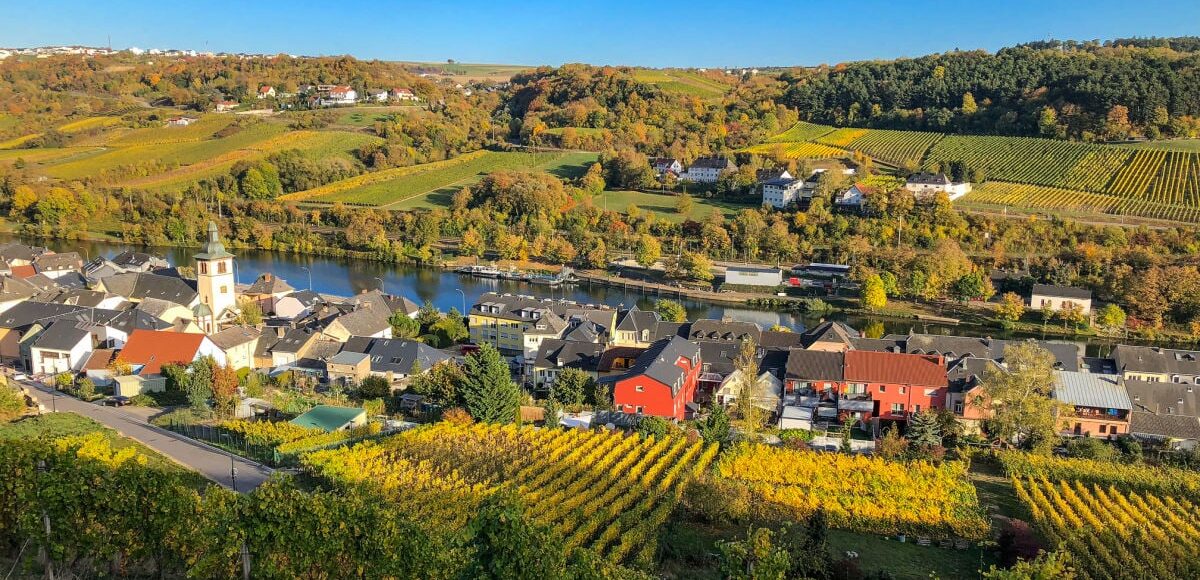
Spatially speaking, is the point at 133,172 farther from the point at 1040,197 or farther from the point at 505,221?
the point at 1040,197

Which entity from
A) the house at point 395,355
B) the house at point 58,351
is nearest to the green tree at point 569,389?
the house at point 395,355

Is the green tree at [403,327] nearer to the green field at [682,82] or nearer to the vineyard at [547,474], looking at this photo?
the vineyard at [547,474]

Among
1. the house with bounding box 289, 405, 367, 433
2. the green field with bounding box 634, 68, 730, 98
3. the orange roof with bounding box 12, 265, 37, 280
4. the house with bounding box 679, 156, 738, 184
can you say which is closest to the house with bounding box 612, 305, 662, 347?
the house with bounding box 289, 405, 367, 433

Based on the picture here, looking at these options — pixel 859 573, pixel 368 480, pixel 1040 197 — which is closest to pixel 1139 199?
pixel 1040 197

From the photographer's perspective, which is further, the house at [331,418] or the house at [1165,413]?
the house at [1165,413]

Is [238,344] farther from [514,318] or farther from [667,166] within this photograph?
[667,166]

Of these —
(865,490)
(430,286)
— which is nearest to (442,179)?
(430,286)

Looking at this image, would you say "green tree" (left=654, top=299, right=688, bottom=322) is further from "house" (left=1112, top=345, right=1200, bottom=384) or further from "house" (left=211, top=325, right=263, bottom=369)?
"house" (left=1112, top=345, right=1200, bottom=384)
